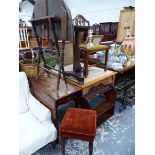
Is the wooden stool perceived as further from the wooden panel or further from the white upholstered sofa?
the wooden panel

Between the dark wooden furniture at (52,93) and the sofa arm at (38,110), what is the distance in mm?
54

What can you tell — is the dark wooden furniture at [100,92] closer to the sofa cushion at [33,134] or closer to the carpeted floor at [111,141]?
the carpeted floor at [111,141]

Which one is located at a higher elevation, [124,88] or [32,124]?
[124,88]

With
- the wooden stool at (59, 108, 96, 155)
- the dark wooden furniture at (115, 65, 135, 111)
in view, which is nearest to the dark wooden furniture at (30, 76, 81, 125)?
the wooden stool at (59, 108, 96, 155)

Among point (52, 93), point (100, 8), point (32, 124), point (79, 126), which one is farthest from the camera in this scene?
point (100, 8)

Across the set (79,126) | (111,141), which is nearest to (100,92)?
(111,141)

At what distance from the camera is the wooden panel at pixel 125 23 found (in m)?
4.68

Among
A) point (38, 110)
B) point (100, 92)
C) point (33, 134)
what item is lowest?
point (33, 134)

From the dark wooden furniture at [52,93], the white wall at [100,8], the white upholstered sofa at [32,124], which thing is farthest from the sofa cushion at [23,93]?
the white wall at [100,8]

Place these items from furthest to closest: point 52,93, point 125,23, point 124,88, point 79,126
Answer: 1. point 125,23
2. point 124,88
3. point 52,93
4. point 79,126

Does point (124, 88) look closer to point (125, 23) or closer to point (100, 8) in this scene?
point (125, 23)

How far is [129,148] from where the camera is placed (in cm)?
188

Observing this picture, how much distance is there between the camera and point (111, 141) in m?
1.98
